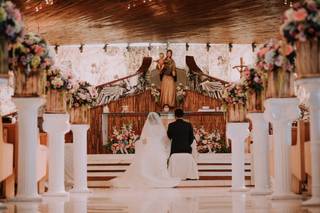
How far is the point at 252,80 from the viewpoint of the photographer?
1156cm

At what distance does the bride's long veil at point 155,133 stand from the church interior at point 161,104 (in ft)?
0.30

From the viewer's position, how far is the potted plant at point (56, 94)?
37.5ft

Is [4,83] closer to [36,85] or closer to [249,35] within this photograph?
[36,85]

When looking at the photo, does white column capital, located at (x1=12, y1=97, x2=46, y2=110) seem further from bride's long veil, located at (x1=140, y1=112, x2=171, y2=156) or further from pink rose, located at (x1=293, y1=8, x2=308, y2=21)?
bride's long veil, located at (x1=140, y1=112, x2=171, y2=156)

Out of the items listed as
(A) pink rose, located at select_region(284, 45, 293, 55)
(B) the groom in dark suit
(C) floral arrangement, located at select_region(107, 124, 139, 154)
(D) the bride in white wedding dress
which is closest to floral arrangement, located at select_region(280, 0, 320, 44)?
(A) pink rose, located at select_region(284, 45, 293, 55)

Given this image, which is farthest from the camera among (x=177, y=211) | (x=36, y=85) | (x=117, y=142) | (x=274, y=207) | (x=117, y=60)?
(x=117, y=60)

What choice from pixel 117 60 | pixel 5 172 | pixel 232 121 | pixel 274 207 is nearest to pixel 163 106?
pixel 117 60

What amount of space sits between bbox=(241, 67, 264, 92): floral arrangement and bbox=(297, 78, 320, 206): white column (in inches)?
120

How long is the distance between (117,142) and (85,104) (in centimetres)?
617

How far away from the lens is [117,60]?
26.2 m

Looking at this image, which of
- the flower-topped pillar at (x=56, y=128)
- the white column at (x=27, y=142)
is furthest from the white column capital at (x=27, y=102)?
the flower-topped pillar at (x=56, y=128)

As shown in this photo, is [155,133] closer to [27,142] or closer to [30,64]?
[27,142]

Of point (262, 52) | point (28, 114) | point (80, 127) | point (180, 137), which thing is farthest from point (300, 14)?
point (180, 137)

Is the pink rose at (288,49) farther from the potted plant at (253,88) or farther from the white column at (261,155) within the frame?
the white column at (261,155)
